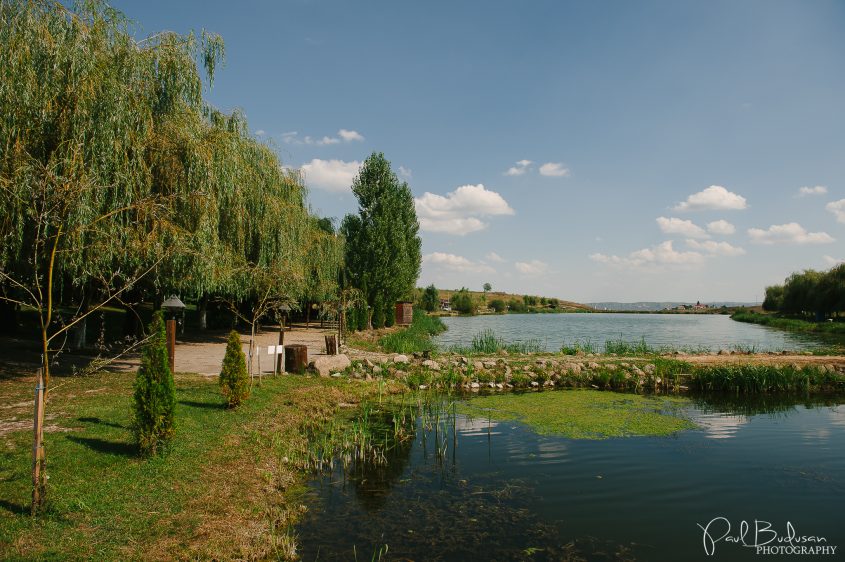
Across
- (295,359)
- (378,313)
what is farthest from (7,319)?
(378,313)

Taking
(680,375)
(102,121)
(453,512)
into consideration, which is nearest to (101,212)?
(102,121)

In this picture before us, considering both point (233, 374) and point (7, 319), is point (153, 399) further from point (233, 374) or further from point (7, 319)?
point (7, 319)

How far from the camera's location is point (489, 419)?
12125 mm

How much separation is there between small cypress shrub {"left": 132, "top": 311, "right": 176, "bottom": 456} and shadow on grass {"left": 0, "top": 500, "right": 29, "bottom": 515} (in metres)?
1.77

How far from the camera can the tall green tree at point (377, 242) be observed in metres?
32.0

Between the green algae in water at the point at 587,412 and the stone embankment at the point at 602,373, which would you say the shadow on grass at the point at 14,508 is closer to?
the green algae in water at the point at 587,412

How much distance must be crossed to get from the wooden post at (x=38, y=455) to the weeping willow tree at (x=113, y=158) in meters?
0.10

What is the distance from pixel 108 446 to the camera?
7516 millimetres

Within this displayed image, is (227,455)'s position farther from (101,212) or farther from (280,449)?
(101,212)

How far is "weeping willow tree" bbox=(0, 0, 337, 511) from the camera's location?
352 inches

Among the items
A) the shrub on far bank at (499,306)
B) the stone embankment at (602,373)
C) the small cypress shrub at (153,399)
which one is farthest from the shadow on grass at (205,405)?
the shrub on far bank at (499,306)
